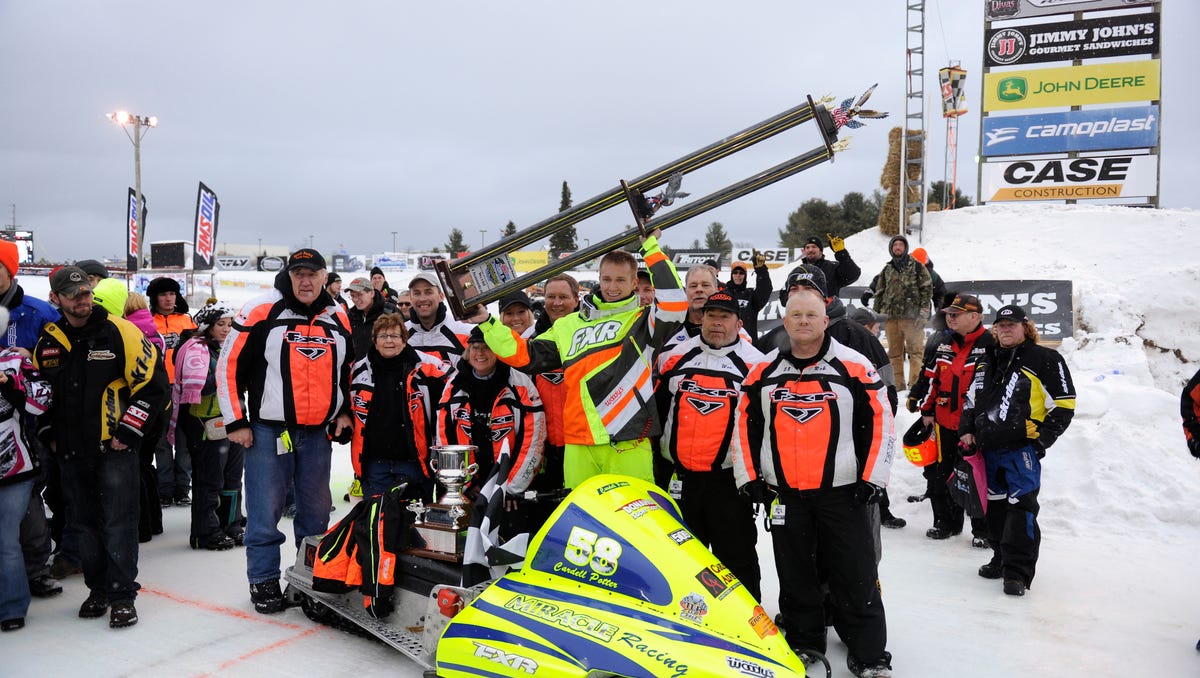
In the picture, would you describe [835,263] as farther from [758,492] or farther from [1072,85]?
[1072,85]

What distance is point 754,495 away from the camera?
357 cm

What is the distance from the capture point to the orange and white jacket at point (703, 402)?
3852 mm

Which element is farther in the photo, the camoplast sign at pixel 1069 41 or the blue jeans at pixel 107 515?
the camoplast sign at pixel 1069 41

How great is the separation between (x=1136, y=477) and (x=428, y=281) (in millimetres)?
5958

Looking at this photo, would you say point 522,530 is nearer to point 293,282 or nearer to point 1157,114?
point 293,282

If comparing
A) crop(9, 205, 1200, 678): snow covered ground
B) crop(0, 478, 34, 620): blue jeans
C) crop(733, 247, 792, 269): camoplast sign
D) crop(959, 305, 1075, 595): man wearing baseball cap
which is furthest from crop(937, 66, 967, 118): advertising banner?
crop(0, 478, 34, 620): blue jeans

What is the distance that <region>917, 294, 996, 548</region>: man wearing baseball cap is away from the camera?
17.9 feet

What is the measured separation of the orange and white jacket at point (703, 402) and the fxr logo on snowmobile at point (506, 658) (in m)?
1.37

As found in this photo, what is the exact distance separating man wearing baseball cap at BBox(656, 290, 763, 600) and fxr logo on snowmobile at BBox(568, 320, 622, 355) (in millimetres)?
471

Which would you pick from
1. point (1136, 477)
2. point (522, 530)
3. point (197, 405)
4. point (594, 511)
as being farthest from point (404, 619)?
point (1136, 477)

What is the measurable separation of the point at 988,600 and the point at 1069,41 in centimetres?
1926

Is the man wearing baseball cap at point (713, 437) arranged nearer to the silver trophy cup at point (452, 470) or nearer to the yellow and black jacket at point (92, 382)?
the silver trophy cup at point (452, 470)

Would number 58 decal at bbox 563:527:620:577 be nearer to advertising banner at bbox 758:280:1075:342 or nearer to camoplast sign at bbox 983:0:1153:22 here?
advertising banner at bbox 758:280:1075:342

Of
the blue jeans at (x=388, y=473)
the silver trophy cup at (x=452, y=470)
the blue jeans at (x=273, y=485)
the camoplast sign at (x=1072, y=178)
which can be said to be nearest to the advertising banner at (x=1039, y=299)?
the camoplast sign at (x=1072, y=178)
